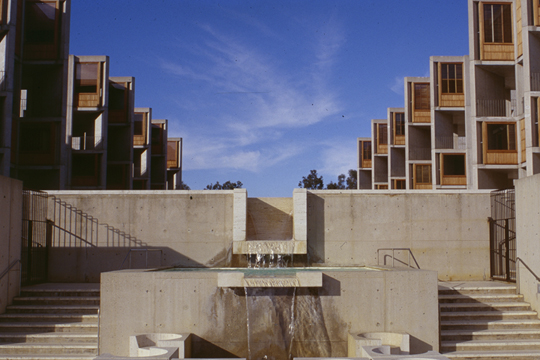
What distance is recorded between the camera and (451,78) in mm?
36125

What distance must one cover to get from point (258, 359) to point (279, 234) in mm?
6595

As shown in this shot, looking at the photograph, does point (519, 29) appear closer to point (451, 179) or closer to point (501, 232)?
point (451, 179)

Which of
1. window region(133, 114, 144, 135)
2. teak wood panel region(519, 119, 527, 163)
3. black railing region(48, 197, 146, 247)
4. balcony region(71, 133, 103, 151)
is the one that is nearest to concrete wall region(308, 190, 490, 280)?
black railing region(48, 197, 146, 247)

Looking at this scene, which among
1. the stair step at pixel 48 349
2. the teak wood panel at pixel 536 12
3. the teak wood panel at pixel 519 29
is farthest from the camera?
the teak wood panel at pixel 519 29

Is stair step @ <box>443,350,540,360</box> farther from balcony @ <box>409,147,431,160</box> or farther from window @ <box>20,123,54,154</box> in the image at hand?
balcony @ <box>409,147,431,160</box>

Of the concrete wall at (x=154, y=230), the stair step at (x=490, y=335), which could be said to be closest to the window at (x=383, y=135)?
the concrete wall at (x=154, y=230)

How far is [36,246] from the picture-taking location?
17000 millimetres

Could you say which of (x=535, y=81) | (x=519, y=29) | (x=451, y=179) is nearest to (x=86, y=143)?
(x=451, y=179)

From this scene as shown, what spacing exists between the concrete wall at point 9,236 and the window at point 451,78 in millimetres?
29322

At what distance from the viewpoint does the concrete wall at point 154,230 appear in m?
17.1

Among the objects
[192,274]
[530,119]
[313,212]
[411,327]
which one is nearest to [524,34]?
[530,119]

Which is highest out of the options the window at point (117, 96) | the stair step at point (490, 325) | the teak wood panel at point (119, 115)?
the window at point (117, 96)

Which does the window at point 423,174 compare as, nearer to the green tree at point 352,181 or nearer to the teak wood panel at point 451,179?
the teak wood panel at point 451,179

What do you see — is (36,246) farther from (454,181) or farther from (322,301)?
(454,181)
